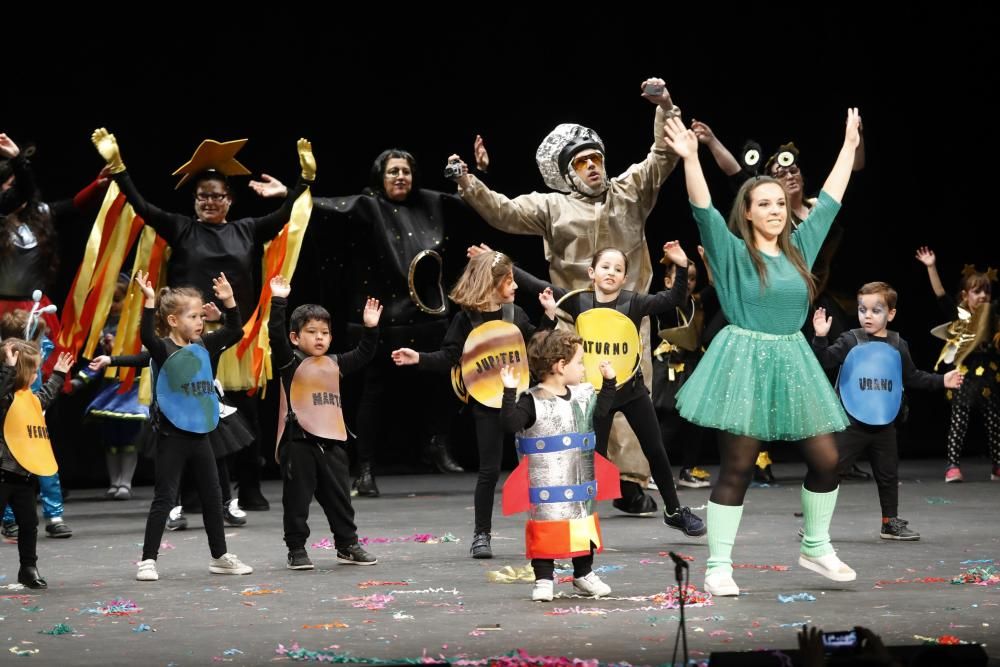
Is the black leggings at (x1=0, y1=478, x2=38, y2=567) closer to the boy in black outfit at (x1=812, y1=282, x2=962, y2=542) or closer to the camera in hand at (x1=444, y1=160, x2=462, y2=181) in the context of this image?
the camera in hand at (x1=444, y1=160, x2=462, y2=181)

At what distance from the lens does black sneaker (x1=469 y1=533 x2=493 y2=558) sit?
18.2ft

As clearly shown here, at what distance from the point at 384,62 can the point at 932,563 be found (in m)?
4.82

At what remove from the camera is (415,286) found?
8.07 m

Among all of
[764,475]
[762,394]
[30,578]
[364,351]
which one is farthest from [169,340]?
[764,475]

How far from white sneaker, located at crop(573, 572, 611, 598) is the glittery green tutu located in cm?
57

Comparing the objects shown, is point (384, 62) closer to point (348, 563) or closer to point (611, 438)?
point (611, 438)

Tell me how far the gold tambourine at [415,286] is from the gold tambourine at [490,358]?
1893 mm

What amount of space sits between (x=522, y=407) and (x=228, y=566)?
1.32m

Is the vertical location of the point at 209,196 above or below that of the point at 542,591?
above

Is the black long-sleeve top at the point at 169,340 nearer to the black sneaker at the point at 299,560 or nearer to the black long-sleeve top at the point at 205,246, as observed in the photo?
the black sneaker at the point at 299,560

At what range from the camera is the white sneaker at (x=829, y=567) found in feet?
15.4

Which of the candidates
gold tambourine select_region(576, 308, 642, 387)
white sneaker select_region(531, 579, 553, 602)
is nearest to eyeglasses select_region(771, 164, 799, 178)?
gold tambourine select_region(576, 308, 642, 387)

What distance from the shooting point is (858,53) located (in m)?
9.49

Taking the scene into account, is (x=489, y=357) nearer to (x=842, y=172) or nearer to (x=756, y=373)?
(x=756, y=373)
